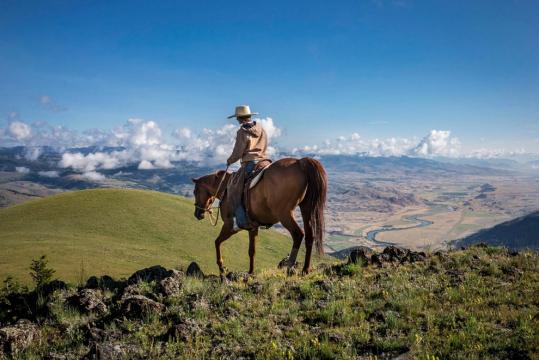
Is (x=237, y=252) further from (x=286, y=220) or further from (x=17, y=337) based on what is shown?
(x=17, y=337)

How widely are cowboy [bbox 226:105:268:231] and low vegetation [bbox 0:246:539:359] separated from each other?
2984 mm

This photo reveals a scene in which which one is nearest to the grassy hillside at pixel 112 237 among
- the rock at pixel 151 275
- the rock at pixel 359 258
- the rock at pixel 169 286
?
the rock at pixel 151 275

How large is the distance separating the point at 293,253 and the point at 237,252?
53.0m

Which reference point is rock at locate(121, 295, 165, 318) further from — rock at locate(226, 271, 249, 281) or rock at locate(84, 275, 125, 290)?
rock at locate(226, 271, 249, 281)

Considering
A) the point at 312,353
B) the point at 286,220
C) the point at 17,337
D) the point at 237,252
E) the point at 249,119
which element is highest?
the point at 249,119

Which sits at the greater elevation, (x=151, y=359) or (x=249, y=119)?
(x=249, y=119)

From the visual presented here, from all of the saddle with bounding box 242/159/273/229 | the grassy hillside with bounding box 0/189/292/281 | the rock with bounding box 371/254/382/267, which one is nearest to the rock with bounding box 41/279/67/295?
the saddle with bounding box 242/159/273/229

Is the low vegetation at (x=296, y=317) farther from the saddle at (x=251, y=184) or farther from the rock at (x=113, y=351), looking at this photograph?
the saddle at (x=251, y=184)

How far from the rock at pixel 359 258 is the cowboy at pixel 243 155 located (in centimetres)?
369

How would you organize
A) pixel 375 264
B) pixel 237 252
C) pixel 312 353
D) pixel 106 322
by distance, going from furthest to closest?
pixel 237 252, pixel 375 264, pixel 106 322, pixel 312 353

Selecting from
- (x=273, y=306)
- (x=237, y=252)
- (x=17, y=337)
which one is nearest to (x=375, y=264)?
(x=273, y=306)

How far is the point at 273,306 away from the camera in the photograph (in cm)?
754

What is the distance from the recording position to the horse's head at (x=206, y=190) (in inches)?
590

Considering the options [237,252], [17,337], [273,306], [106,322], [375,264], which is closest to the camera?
[17,337]
